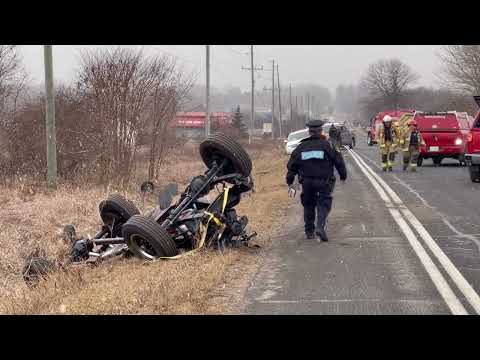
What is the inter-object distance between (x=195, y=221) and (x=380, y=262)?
8.26 ft

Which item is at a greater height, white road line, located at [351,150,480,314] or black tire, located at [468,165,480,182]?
black tire, located at [468,165,480,182]

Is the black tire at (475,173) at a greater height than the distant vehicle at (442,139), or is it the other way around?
the distant vehicle at (442,139)

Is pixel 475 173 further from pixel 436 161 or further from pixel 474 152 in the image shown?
pixel 436 161

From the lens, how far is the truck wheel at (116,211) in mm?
10898

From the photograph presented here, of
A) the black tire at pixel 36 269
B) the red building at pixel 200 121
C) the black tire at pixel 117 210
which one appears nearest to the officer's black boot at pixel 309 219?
the black tire at pixel 117 210

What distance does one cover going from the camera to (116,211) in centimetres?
1102

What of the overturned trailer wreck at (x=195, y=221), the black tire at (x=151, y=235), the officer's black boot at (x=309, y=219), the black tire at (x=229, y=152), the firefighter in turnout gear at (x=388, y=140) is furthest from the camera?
the firefighter in turnout gear at (x=388, y=140)

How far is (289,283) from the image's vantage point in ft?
24.8

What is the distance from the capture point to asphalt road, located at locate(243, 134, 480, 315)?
6.61m

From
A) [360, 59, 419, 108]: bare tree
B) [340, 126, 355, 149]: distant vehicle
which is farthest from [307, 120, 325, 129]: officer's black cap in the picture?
[360, 59, 419, 108]: bare tree

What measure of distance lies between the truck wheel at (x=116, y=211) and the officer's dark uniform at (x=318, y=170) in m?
2.67

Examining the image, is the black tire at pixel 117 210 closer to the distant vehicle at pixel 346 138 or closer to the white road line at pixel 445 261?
the white road line at pixel 445 261

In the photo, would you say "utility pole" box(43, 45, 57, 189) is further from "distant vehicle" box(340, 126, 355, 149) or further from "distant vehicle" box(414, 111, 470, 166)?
"distant vehicle" box(340, 126, 355, 149)
